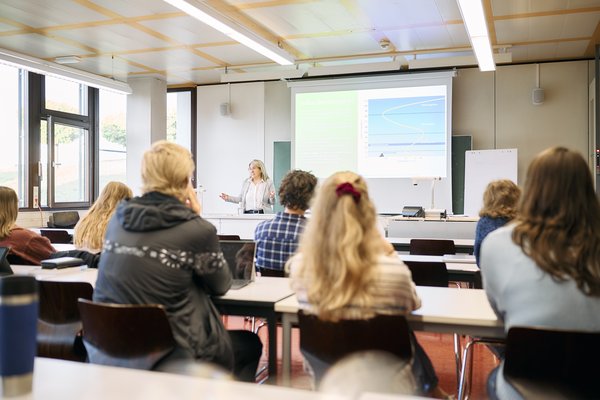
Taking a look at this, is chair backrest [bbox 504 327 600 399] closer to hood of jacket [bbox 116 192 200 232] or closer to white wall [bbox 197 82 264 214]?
hood of jacket [bbox 116 192 200 232]

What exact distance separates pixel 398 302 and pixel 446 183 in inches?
242

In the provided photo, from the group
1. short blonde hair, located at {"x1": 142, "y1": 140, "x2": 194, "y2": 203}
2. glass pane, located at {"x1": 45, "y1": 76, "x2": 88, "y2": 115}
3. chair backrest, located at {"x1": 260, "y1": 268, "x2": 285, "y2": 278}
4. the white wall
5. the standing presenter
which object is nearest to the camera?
short blonde hair, located at {"x1": 142, "y1": 140, "x2": 194, "y2": 203}

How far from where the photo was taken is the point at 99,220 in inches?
122

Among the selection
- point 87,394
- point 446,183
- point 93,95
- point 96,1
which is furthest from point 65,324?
point 93,95

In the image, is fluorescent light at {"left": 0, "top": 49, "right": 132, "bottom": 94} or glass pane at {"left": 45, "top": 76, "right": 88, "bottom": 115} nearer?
fluorescent light at {"left": 0, "top": 49, "right": 132, "bottom": 94}

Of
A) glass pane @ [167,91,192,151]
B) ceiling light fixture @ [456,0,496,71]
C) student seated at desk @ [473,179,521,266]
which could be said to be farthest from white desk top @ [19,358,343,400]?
glass pane @ [167,91,192,151]

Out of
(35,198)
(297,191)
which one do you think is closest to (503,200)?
(297,191)

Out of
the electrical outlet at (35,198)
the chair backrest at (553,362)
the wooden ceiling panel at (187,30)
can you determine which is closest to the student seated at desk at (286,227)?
the chair backrest at (553,362)

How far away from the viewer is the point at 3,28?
6.26m

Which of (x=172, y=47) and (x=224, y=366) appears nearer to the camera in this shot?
(x=224, y=366)

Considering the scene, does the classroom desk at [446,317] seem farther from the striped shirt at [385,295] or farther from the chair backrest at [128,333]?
the chair backrest at [128,333]

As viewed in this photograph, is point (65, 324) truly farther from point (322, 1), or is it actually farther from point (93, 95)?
point (93, 95)

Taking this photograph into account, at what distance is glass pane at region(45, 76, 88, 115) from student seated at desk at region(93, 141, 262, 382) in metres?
6.68

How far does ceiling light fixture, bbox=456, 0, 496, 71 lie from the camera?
4891mm
